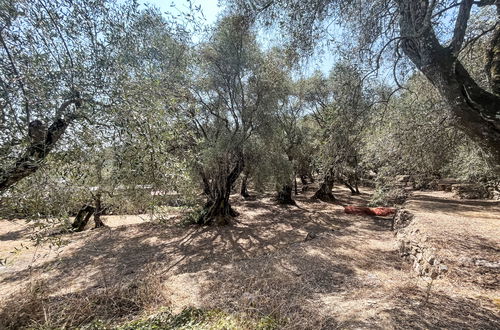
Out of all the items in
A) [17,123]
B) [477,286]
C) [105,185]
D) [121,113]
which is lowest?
[477,286]

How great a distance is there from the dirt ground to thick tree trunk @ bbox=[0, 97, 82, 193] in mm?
995

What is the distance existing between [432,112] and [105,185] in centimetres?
613

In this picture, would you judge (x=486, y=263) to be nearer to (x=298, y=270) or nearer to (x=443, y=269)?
(x=443, y=269)

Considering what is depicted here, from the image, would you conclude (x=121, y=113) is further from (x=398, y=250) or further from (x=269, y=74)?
(x=269, y=74)

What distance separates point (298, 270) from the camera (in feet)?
15.5

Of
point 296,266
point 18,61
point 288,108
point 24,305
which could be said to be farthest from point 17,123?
point 288,108

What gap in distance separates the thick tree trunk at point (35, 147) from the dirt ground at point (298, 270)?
3.26 feet

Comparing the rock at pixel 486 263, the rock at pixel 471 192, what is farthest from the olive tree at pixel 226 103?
the rock at pixel 471 192

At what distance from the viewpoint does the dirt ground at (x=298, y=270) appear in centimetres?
293

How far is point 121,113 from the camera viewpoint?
264cm

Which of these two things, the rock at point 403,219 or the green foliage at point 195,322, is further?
the rock at point 403,219

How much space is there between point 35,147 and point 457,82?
491 centimetres

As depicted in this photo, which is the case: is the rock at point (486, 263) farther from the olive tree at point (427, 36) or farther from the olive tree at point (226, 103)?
the olive tree at point (226, 103)

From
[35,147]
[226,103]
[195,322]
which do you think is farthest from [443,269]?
[226,103]
